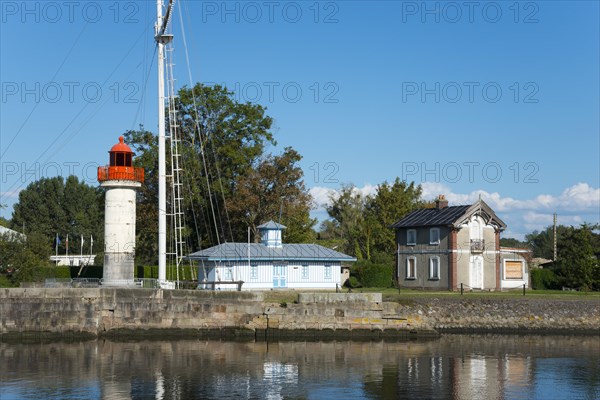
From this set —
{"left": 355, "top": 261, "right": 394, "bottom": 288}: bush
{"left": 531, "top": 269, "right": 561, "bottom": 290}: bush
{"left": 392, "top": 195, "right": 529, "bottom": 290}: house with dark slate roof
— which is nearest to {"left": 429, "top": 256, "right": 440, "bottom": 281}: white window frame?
{"left": 392, "top": 195, "right": 529, "bottom": 290}: house with dark slate roof

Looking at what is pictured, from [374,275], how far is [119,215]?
20827mm

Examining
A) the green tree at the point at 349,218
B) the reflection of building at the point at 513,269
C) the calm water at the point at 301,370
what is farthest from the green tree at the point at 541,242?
the calm water at the point at 301,370

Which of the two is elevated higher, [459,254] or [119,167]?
[119,167]

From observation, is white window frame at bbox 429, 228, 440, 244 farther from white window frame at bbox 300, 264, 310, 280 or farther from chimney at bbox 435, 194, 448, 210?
white window frame at bbox 300, 264, 310, 280

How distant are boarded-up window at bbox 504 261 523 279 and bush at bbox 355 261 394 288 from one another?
9.04 m

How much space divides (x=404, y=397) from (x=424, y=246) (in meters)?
32.1

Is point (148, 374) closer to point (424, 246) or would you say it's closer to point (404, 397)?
point (404, 397)


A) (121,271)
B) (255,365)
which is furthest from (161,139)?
(255,365)

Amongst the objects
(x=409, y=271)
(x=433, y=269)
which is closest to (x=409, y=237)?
(x=409, y=271)

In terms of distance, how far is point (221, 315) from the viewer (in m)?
46.5

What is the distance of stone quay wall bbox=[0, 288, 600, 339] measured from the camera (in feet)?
148

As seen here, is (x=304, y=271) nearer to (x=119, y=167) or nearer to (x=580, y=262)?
(x=119, y=167)

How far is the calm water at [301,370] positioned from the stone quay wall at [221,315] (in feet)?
5.71

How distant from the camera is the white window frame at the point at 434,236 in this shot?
6100 centimetres
